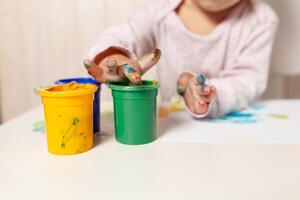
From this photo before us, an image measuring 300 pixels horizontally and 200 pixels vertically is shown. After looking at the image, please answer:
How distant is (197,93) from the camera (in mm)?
651

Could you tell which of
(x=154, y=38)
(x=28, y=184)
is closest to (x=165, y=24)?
(x=154, y=38)

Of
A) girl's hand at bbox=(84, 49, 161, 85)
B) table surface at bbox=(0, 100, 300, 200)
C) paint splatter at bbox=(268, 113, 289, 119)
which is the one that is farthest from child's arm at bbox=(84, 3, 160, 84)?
paint splatter at bbox=(268, 113, 289, 119)

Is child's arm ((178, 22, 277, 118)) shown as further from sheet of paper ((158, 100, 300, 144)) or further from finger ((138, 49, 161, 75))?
finger ((138, 49, 161, 75))

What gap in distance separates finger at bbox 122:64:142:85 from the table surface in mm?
94

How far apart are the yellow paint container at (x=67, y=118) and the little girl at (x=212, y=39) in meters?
0.25

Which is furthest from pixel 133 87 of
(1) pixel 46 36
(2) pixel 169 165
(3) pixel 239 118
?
(1) pixel 46 36

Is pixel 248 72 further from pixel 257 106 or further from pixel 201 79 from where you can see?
pixel 201 79

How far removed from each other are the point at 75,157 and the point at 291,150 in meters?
0.29

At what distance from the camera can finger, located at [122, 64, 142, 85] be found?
531 mm

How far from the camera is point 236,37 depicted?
33.8 inches

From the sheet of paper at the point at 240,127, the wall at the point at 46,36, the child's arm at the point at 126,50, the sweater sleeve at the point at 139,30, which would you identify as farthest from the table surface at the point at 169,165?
the wall at the point at 46,36

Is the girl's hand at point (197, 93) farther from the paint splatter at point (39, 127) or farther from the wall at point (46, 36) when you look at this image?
the wall at point (46, 36)

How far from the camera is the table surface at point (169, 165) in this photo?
0.39m

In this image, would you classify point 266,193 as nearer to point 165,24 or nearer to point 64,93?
point 64,93
